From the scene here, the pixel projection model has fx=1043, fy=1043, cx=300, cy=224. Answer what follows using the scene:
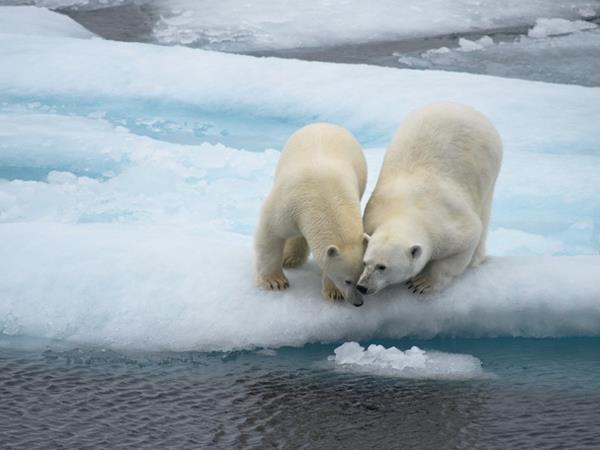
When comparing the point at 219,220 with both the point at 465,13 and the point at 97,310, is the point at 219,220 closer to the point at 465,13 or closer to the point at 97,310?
the point at 97,310

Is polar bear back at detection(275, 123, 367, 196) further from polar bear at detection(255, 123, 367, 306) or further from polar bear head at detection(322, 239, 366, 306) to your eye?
polar bear head at detection(322, 239, 366, 306)

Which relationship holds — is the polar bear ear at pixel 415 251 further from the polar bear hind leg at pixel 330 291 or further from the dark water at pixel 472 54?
the dark water at pixel 472 54

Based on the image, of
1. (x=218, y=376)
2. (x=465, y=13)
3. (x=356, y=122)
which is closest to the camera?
(x=218, y=376)

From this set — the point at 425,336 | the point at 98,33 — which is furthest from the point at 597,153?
the point at 98,33

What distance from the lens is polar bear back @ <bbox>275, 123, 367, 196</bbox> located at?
4.81m

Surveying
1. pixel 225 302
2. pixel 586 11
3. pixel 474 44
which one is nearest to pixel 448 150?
pixel 225 302

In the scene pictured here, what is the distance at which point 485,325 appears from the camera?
16.6ft

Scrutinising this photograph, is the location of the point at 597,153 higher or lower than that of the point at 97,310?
higher

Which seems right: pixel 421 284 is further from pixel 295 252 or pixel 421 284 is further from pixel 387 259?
pixel 295 252

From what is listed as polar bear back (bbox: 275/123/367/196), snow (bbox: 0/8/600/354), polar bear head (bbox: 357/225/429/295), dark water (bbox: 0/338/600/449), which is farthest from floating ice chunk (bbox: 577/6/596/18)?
polar bear head (bbox: 357/225/429/295)

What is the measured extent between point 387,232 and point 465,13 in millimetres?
9649

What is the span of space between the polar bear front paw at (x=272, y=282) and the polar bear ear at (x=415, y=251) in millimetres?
717

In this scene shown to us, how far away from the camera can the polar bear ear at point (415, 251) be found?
15.1 ft

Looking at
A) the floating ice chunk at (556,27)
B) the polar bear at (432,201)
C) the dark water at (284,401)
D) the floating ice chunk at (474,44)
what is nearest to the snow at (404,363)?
the dark water at (284,401)
